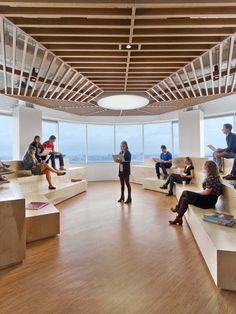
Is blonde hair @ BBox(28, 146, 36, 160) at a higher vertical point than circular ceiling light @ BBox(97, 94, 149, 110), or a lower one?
lower

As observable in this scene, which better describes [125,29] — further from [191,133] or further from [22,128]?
[191,133]

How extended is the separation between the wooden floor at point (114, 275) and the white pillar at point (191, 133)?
211 inches

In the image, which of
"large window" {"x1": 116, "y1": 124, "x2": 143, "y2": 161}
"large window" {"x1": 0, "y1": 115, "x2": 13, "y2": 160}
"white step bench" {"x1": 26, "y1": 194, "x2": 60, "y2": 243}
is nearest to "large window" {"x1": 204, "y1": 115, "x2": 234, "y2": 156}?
"large window" {"x1": 116, "y1": 124, "x2": 143, "y2": 161}

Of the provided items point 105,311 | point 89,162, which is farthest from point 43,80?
point 89,162

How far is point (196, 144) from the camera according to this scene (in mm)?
8648

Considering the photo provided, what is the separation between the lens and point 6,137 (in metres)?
7.82

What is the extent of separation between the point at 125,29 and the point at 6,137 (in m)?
6.50

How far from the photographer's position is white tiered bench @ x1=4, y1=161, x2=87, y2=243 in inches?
133

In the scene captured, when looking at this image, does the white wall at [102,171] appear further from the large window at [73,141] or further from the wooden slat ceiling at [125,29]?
the wooden slat ceiling at [125,29]

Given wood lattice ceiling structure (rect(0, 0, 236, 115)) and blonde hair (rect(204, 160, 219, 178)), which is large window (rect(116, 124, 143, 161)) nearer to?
wood lattice ceiling structure (rect(0, 0, 236, 115))

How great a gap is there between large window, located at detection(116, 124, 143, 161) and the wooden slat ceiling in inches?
275

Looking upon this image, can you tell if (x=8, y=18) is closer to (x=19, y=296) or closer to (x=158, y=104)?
(x=19, y=296)

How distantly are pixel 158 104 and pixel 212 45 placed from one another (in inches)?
146

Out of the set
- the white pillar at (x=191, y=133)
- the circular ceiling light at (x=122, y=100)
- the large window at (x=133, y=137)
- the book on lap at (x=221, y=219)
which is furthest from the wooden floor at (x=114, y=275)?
the large window at (x=133, y=137)
